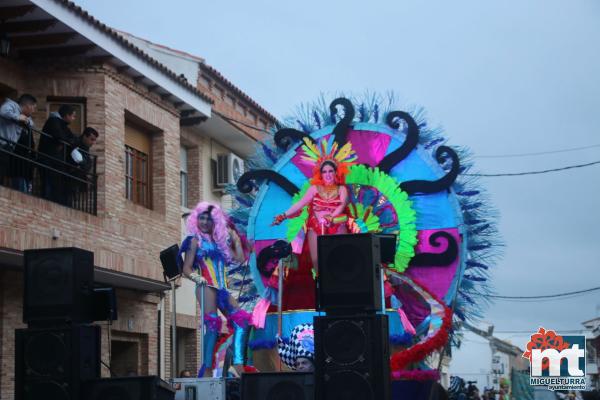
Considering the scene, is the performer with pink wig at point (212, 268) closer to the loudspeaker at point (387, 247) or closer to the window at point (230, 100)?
the loudspeaker at point (387, 247)

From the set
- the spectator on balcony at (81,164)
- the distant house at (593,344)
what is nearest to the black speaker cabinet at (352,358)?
the spectator on balcony at (81,164)

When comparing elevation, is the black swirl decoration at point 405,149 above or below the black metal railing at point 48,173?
below

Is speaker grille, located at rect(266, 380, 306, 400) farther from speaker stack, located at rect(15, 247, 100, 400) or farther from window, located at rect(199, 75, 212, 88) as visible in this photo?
window, located at rect(199, 75, 212, 88)

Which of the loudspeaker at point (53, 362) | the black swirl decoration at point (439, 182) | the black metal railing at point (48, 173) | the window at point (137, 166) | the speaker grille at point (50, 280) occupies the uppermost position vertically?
the window at point (137, 166)

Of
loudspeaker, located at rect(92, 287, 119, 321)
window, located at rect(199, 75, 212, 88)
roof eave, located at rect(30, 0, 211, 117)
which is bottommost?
loudspeaker, located at rect(92, 287, 119, 321)

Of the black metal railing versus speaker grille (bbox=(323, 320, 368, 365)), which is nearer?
speaker grille (bbox=(323, 320, 368, 365))

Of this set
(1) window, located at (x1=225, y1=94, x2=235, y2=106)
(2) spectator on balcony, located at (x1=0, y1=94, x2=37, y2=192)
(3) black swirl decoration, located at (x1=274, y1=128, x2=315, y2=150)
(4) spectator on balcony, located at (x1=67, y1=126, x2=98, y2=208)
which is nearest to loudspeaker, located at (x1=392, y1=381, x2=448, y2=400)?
(3) black swirl decoration, located at (x1=274, y1=128, x2=315, y2=150)

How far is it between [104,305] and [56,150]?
22.5ft

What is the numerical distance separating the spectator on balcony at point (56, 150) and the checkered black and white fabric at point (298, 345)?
20.7 ft

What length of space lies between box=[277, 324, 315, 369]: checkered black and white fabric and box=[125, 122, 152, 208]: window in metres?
9.38

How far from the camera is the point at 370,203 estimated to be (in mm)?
12102

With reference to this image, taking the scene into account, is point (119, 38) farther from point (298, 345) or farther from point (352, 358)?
point (352, 358)

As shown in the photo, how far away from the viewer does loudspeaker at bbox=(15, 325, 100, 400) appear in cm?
973

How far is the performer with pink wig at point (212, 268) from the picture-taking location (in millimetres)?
11742
